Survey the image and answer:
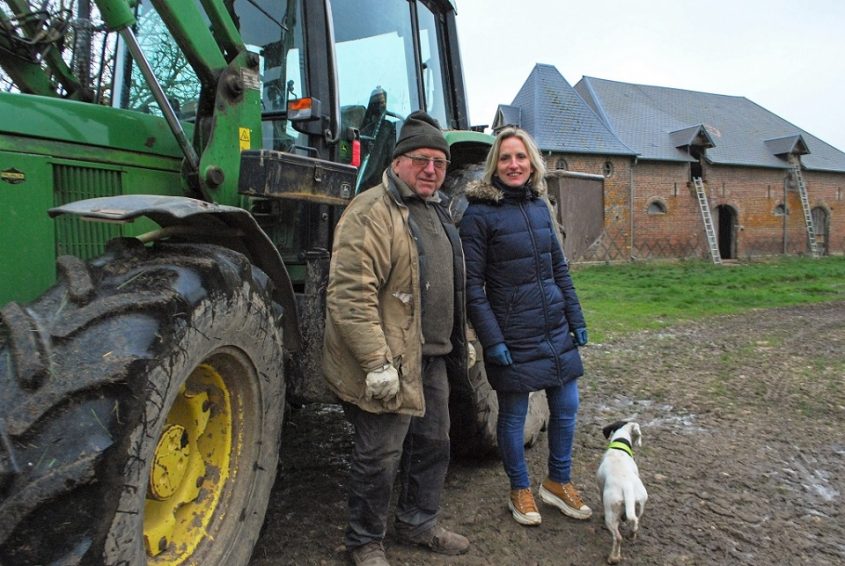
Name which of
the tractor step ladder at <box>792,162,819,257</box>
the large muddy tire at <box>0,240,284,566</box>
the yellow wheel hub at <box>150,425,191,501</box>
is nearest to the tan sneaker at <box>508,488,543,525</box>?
the large muddy tire at <box>0,240,284,566</box>

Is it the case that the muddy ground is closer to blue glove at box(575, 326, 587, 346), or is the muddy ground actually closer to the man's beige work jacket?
the man's beige work jacket

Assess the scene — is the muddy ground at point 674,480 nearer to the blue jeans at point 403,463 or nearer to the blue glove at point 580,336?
the blue jeans at point 403,463

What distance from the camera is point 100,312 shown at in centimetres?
169

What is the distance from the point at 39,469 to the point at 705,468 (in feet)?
10.7

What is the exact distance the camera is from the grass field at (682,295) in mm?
9330

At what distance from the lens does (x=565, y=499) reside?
3018mm

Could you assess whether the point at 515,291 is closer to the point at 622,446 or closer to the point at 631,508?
the point at 622,446

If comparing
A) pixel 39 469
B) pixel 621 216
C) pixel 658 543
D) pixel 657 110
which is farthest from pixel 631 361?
pixel 657 110

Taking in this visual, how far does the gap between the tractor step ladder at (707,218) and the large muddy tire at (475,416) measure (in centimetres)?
2638

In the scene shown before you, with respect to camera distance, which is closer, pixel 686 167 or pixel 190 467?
pixel 190 467

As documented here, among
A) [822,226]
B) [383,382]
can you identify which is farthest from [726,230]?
[383,382]

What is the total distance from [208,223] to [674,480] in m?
2.66

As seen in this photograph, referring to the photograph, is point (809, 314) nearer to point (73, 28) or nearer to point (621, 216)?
point (73, 28)

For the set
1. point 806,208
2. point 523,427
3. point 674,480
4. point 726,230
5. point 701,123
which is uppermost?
point 701,123
